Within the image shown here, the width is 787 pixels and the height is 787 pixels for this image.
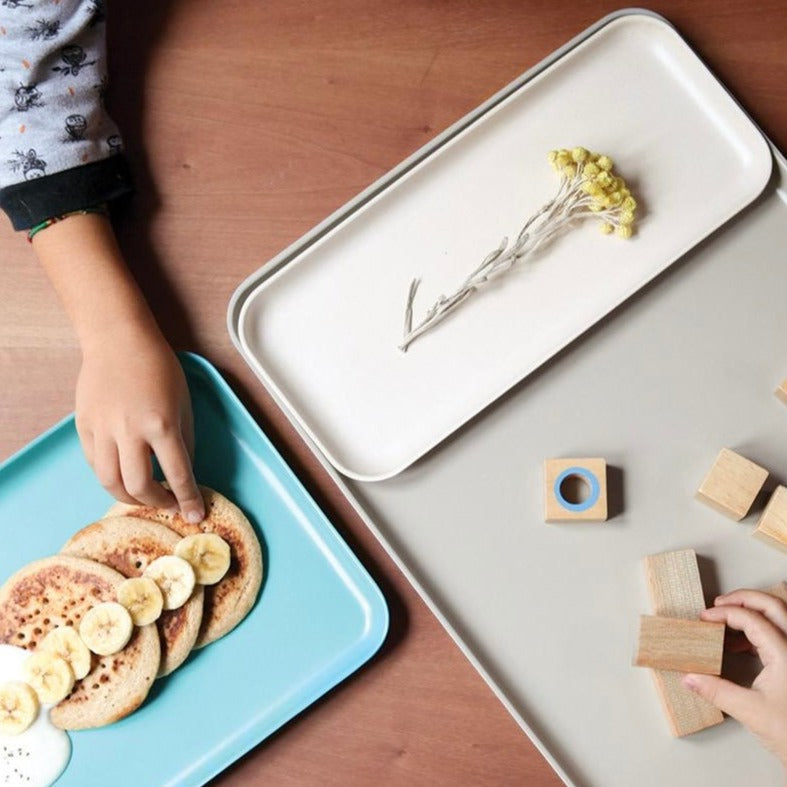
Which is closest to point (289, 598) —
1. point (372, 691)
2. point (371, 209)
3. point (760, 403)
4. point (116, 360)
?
point (372, 691)

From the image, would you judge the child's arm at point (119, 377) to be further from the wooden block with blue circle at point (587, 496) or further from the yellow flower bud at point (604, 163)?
the yellow flower bud at point (604, 163)

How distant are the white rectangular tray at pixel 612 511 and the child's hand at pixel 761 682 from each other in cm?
3

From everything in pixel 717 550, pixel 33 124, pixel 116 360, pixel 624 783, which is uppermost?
pixel 33 124

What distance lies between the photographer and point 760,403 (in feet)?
2.82

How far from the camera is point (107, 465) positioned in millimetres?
813

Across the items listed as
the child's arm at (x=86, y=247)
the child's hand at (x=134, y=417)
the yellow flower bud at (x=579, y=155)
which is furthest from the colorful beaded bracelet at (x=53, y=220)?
the yellow flower bud at (x=579, y=155)

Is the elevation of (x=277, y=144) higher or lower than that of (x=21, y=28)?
lower

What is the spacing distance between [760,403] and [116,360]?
59 centimetres

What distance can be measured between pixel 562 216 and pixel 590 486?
0.81 ft

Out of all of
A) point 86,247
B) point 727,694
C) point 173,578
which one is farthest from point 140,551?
point 727,694

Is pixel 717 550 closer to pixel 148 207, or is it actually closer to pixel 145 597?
pixel 145 597

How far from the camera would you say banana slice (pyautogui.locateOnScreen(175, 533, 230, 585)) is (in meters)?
0.82

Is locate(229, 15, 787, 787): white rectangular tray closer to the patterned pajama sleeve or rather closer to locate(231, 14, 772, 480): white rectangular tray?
locate(231, 14, 772, 480): white rectangular tray

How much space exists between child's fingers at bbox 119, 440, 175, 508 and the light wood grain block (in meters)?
0.45
